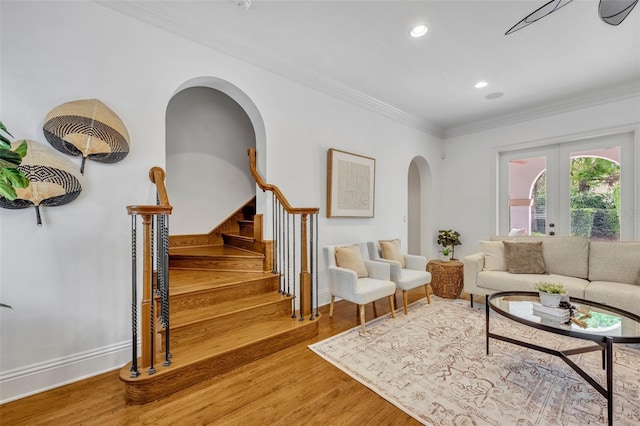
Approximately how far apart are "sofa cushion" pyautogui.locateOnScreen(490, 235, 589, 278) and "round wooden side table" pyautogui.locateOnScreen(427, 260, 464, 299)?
99 cm

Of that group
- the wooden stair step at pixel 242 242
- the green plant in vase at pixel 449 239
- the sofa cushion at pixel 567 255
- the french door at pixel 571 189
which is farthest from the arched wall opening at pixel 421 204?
the wooden stair step at pixel 242 242

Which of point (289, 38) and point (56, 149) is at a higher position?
point (289, 38)

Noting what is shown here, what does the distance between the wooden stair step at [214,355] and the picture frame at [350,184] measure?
1.63 m

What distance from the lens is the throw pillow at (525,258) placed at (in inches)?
131

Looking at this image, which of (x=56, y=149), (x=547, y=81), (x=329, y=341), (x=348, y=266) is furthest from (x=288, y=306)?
(x=547, y=81)

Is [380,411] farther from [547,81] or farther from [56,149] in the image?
[547,81]

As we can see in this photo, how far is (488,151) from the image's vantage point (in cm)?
495

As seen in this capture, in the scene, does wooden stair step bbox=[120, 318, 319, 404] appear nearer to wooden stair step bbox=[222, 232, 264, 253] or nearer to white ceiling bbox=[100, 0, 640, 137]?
wooden stair step bbox=[222, 232, 264, 253]

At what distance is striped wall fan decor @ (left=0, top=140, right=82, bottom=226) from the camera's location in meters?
1.81

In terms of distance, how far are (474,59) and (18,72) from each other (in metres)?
3.98

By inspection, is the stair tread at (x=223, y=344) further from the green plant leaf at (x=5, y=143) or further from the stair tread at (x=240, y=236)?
the green plant leaf at (x=5, y=143)

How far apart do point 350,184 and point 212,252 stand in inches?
79.4

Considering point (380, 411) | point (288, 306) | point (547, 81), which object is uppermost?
point (547, 81)

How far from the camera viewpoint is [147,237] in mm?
1868
